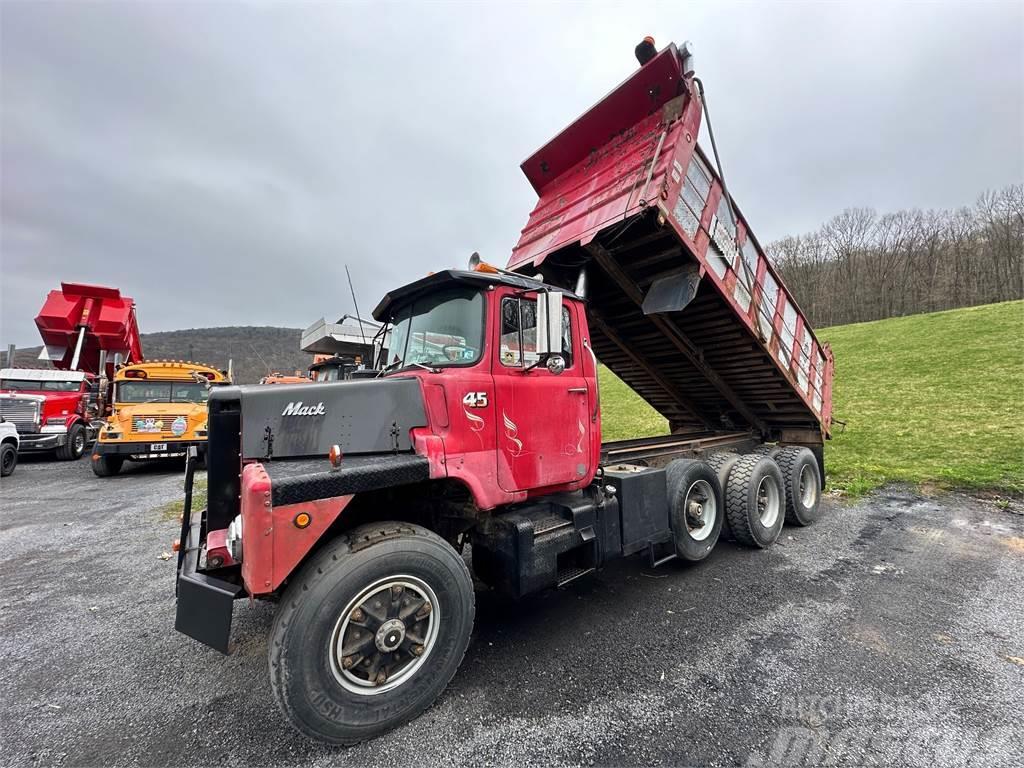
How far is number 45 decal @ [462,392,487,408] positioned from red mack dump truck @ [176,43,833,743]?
0.01 metres

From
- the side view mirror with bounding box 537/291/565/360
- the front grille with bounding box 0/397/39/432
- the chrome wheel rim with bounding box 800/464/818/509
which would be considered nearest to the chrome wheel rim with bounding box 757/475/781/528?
the chrome wheel rim with bounding box 800/464/818/509

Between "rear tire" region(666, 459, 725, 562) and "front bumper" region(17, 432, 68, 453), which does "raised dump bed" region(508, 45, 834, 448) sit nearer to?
"rear tire" region(666, 459, 725, 562)

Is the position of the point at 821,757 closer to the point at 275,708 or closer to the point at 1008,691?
the point at 1008,691

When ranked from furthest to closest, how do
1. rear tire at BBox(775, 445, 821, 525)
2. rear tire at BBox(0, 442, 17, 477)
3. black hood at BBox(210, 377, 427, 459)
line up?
rear tire at BBox(0, 442, 17, 477), rear tire at BBox(775, 445, 821, 525), black hood at BBox(210, 377, 427, 459)

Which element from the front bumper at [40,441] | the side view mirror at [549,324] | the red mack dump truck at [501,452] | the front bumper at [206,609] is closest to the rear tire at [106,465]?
the front bumper at [40,441]

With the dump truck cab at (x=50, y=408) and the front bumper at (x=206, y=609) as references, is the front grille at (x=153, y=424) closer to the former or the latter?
the dump truck cab at (x=50, y=408)

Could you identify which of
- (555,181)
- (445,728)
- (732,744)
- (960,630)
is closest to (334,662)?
(445,728)

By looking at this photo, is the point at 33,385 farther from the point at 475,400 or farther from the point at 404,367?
the point at 475,400

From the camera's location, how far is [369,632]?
2457 millimetres

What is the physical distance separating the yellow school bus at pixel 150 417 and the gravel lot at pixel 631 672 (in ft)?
17.1

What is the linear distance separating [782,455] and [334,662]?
5.82m

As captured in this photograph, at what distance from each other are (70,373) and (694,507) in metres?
17.5

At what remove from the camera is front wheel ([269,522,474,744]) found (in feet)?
7.33

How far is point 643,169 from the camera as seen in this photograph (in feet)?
13.9
